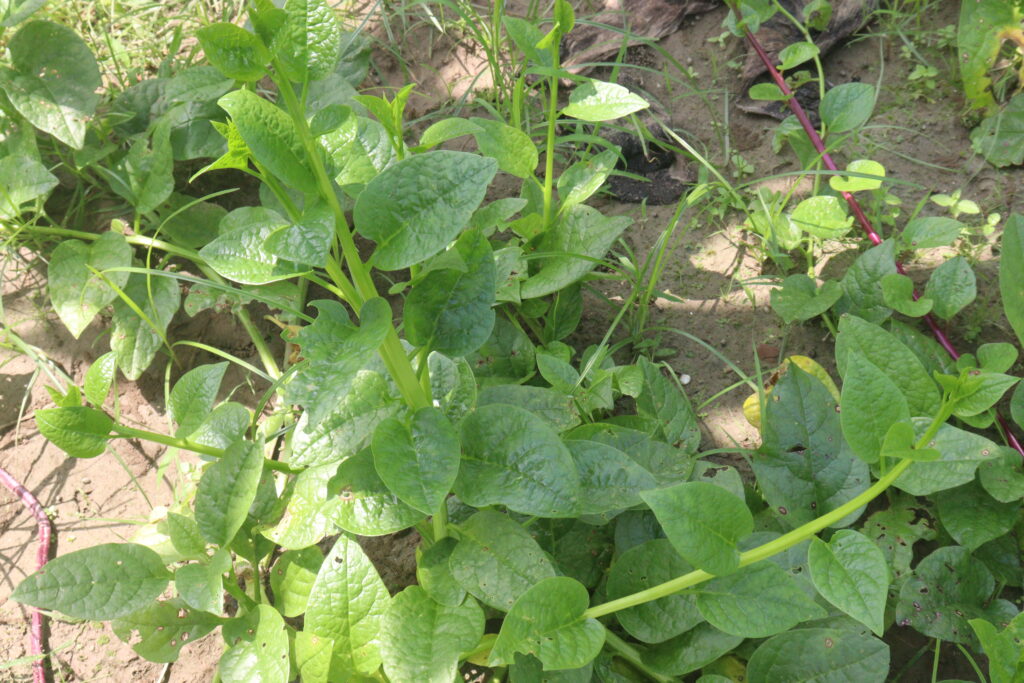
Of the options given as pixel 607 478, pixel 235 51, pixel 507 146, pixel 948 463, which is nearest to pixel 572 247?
pixel 507 146

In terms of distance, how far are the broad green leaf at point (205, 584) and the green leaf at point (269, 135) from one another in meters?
0.75

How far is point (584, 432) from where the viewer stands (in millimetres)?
1529

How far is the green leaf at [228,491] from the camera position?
1.45m

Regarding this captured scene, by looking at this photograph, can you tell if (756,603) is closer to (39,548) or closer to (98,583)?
(98,583)

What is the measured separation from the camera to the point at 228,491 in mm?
1471

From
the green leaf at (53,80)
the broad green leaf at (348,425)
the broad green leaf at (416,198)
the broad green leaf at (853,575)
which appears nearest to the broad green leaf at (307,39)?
the broad green leaf at (416,198)

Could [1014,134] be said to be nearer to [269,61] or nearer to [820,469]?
[820,469]

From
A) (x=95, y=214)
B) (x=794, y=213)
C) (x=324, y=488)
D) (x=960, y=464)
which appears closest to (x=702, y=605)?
(x=960, y=464)

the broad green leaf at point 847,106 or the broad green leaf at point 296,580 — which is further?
the broad green leaf at point 847,106

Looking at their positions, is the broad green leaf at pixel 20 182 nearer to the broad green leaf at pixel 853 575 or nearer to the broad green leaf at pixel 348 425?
the broad green leaf at pixel 348 425

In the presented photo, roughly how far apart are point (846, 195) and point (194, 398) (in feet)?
5.38

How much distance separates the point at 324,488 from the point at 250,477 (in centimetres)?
16

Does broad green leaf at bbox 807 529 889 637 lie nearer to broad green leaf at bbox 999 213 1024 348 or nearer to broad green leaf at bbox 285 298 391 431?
broad green leaf at bbox 285 298 391 431

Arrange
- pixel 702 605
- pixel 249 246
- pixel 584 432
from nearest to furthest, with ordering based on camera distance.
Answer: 1. pixel 249 246
2. pixel 702 605
3. pixel 584 432
